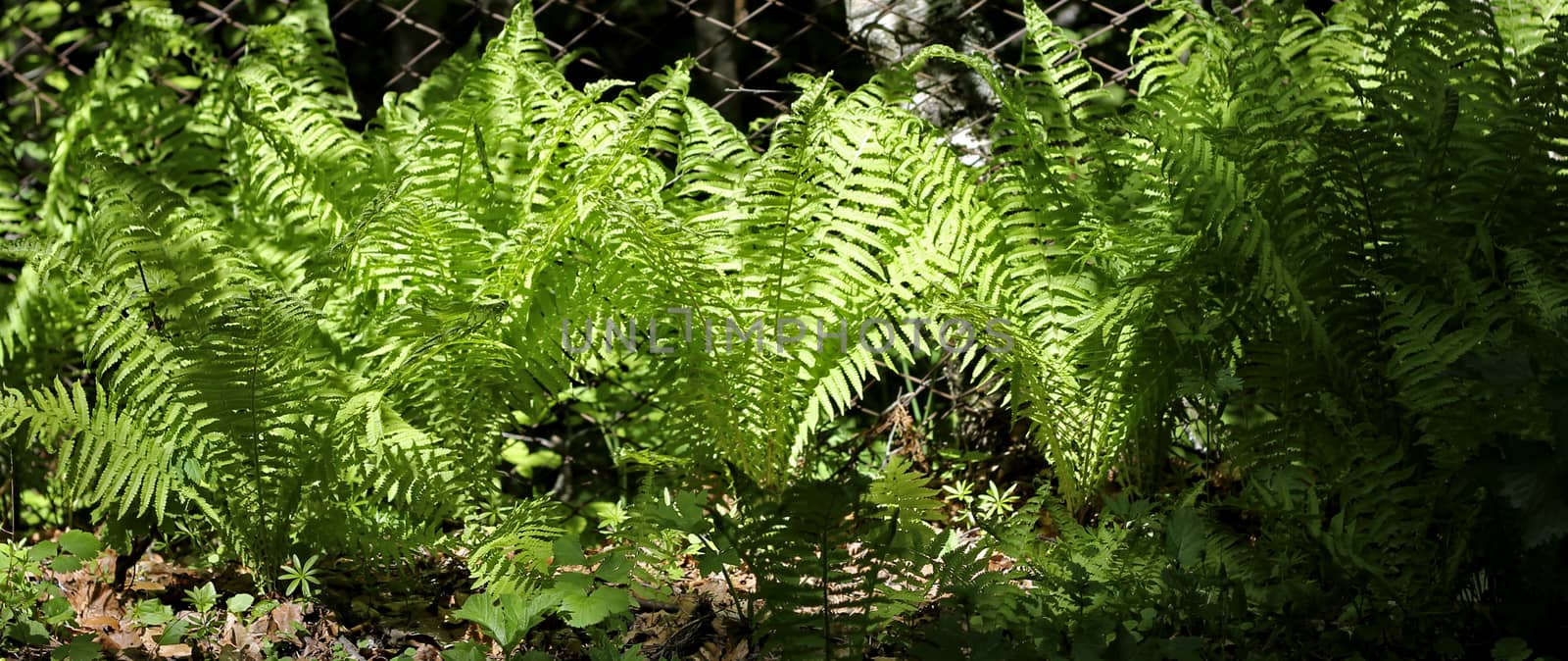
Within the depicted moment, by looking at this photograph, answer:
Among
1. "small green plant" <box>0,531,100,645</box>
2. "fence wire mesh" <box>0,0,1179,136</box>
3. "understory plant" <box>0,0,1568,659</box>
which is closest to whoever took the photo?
"understory plant" <box>0,0,1568,659</box>

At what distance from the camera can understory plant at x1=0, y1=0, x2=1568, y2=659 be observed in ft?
5.81

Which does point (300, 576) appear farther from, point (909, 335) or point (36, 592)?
point (909, 335)

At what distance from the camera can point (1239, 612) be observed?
1.70 meters

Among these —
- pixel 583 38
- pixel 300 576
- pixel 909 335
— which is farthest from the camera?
pixel 583 38

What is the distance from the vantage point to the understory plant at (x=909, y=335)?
1771mm

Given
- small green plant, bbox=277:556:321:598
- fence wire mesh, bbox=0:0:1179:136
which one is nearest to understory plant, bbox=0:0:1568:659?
small green plant, bbox=277:556:321:598

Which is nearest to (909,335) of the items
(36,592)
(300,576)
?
(300,576)

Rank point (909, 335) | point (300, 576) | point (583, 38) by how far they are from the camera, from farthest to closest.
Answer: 1. point (583, 38)
2. point (909, 335)
3. point (300, 576)

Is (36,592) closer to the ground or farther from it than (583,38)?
closer to the ground

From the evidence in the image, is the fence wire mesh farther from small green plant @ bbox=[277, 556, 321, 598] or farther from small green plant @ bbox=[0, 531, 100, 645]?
small green plant @ bbox=[0, 531, 100, 645]

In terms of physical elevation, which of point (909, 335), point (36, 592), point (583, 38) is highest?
point (583, 38)

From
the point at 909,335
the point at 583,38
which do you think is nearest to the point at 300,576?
the point at 909,335

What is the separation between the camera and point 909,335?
8.41ft

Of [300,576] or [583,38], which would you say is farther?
[583,38]
